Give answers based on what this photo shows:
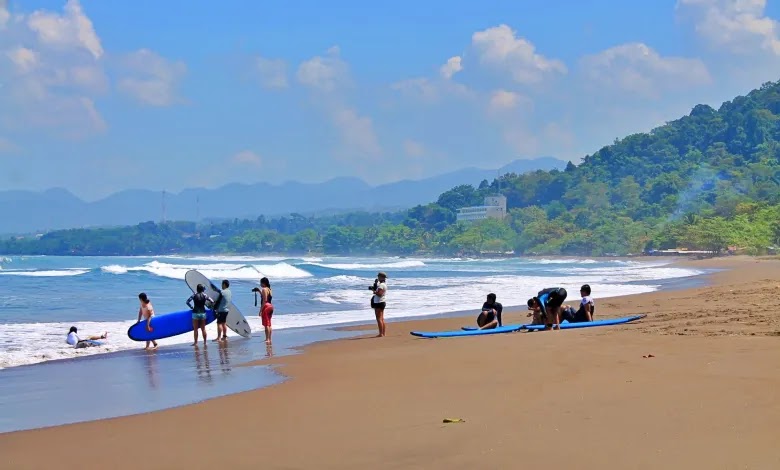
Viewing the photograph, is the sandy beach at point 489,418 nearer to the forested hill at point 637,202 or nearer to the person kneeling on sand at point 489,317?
the person kneeling on sand at point 489,317

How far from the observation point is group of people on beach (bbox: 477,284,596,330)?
1378cm

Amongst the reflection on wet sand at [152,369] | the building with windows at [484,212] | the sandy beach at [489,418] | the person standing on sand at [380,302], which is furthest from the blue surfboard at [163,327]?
the building with windows at [484,212]

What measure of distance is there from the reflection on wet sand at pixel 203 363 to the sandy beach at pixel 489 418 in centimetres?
111

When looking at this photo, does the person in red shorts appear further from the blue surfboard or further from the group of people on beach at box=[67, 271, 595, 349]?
the blue surfboard

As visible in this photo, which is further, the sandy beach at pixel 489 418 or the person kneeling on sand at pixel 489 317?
the person kneeling on sand at pixel 489 317

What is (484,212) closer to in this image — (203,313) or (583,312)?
(583,312)

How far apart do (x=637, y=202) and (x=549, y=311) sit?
423ft

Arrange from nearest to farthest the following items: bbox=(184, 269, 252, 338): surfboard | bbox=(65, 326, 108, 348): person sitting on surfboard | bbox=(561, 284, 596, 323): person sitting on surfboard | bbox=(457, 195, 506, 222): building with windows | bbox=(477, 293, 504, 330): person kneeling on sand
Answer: bbox=(477, 293, 504, 330): person kneeling on sand, bbox=(561, 284, 596, 323): person sitting on surfboard, bbox=(65, 326, 108, 348): person sitting on surfboard, bbox=(184, 269, 252, 338): surfboard, bbox=(457, 195, 506, 222): building with windows

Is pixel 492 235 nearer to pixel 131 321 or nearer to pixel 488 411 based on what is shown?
pixel 131 321

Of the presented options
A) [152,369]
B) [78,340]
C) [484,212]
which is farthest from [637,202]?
[152,369]

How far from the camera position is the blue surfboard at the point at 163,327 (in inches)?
614

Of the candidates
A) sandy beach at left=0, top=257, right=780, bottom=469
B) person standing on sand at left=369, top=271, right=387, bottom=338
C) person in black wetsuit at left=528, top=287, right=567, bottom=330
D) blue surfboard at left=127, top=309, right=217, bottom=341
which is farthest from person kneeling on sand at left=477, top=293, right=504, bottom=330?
blue surfboard at left=127, top=309, right=217, bottom=341

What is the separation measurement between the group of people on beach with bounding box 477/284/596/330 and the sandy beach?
111 inches

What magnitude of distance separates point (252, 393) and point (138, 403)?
3.71 feet
